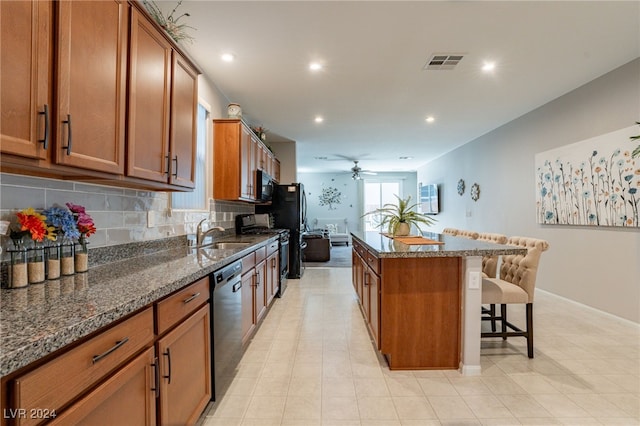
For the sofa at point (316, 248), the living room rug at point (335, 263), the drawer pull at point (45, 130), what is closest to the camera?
the drawer pull at point (45, 130)

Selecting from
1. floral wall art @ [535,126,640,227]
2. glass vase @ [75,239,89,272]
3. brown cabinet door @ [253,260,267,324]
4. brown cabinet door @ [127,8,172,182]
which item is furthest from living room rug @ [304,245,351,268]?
glass vase @ [75,239,89,272]

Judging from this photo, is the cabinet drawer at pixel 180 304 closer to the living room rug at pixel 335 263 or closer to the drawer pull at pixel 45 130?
the drawer pull at pixel 45 130

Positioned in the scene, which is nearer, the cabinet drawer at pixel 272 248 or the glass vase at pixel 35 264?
the glass vase at pixel 35 264

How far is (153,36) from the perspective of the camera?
1.69 metres

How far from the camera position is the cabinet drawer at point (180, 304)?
123 cm

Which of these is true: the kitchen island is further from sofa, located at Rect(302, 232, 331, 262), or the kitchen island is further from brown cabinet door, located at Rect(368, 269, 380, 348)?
sofa, located at Rect(302, 232, 331, 262)

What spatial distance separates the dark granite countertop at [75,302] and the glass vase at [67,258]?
0.12ft

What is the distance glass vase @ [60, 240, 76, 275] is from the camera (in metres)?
1.37

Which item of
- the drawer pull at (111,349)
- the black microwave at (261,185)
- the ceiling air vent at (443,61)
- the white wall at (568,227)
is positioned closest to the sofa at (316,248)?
the black microwave at (261,185)

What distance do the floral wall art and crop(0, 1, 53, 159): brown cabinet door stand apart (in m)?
4.51

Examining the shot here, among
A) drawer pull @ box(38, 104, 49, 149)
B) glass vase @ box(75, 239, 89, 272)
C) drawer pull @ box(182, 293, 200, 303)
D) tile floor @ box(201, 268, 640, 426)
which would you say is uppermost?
drawer pull @ box(38, 104, 49, 149)

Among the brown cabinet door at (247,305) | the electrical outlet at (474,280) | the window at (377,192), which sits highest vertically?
the window at (377,192)

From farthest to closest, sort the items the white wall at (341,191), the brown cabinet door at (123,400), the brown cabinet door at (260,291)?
the white wall at (341,191), the brown cabinet door at (260,291), the brown cabinet door at (123,400)

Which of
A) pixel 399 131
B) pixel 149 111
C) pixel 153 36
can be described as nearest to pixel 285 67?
pixel 153 36
